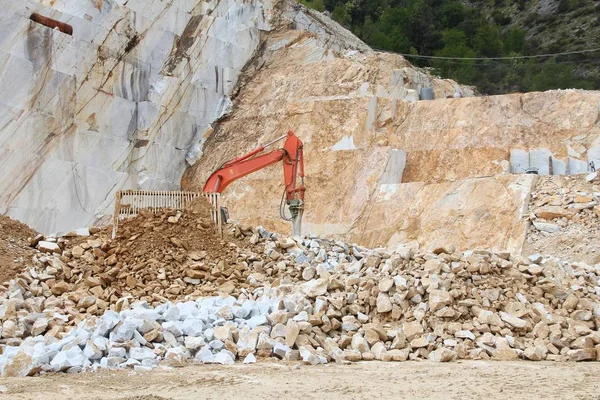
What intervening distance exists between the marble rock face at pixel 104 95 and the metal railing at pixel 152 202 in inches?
228

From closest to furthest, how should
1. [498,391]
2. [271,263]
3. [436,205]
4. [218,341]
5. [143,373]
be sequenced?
[498,391] < [143,373] < [218,341] < [271,263] < [436,205]

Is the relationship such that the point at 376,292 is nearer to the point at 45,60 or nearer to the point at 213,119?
the point at 45,60

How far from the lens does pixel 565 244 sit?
1530 centimetres

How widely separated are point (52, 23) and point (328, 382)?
14341 mm

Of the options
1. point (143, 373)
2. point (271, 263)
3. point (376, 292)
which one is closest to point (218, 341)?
point (143, 373)

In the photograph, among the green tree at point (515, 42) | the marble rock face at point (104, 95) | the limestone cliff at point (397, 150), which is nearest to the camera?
the limestone cliff at point (397, 150)

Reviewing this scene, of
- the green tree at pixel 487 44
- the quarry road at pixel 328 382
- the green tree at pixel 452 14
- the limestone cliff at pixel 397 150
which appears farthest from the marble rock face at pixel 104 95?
the green tree at pixel 452 14

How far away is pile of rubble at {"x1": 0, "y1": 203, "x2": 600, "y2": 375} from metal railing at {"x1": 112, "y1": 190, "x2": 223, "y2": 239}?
1.85 ft

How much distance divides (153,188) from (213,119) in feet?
9.93

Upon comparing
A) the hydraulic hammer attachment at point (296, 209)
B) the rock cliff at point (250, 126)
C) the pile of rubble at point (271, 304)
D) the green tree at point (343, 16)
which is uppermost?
the green tree at point (343, 16)

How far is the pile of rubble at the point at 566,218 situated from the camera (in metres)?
15.1

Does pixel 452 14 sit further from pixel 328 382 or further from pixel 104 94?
pixel 328 382

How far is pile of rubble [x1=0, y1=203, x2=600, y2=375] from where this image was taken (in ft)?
27.2

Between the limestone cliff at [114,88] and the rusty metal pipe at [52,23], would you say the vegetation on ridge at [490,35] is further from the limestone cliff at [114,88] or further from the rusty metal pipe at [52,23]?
the rusty metal pipe at [52,23]
